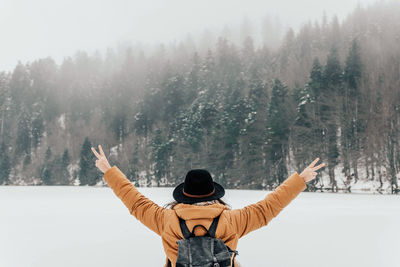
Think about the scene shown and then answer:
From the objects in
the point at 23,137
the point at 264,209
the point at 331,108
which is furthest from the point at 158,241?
the point at 23,137

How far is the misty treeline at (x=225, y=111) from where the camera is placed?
29297 mm

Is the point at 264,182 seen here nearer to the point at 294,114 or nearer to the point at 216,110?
the point at 294,114

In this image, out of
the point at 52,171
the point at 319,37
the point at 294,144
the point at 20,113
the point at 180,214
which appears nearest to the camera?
the point at 180,214

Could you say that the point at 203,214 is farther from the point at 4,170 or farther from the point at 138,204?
the point at 4,170

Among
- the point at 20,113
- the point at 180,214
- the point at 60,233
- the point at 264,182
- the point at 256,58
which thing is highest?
the point at 256,58

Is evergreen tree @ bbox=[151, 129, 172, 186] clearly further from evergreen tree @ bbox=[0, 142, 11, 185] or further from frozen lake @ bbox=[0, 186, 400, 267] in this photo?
frozen lake @ bbox=[0, 186, 400, 267]

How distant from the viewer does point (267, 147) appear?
3162 cm

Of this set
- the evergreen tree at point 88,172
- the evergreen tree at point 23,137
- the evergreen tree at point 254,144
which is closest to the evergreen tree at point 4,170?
the evergreen tree at point 23,137

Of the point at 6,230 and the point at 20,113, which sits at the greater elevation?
the point at 20,113

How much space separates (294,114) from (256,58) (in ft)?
96.3

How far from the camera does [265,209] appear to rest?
Result: 79.6 inches

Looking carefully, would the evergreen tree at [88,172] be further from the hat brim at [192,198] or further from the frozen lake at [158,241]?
the hat brim at [192,198]

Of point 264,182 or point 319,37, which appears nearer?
point 264,182

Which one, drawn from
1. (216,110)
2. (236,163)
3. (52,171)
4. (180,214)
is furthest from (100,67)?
(180,214)
